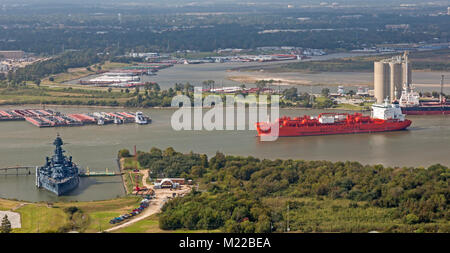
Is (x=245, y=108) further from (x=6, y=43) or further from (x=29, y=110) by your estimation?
(x=6, y=43)

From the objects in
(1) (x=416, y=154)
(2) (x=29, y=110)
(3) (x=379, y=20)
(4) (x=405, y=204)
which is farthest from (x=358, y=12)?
(4) (x=405, y=204)

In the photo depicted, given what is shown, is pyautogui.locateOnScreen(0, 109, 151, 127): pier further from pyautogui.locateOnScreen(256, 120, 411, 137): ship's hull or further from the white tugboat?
pyautogui.locateOnScreen(256, 120, 411, 137): ship's hull

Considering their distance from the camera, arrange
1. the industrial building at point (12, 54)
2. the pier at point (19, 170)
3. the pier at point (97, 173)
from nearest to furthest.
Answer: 1. the pier at point (97, 173)
2. the pier at point (19, 170)
3. the industrial building at point (12, 54)

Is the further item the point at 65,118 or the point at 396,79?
the point at 396,79

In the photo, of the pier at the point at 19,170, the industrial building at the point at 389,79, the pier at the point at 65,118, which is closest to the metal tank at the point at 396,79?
the industrial building at the point at 389,79

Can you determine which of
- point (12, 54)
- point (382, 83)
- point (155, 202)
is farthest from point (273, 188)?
point (12, 54)

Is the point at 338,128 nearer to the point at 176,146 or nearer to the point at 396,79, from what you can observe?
the point at 176,146

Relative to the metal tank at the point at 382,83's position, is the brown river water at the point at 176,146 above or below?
below

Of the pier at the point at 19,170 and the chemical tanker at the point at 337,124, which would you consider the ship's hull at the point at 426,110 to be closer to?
the chemical tanker at the point at 337,124
